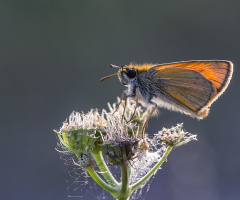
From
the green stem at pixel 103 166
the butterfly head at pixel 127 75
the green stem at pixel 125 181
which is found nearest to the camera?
the green stem at pixel 125 181

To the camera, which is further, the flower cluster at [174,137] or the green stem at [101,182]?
the flower cluster at [174,137]

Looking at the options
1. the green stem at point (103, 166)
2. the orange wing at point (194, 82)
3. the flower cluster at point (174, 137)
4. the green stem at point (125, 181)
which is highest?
the orange wing at point (194, 82)

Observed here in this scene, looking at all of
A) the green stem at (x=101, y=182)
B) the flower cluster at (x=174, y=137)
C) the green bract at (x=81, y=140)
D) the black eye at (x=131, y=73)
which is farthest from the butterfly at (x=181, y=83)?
the green stem at (x=101, y=182)

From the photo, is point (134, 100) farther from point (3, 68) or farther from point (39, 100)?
point (3, 68)

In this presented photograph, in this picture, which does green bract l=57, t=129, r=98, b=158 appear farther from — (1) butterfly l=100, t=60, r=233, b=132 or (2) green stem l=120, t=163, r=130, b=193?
(1) butterfly l=100, t=60, r=233, b=132

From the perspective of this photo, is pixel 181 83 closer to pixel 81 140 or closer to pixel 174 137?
pixel 174 137

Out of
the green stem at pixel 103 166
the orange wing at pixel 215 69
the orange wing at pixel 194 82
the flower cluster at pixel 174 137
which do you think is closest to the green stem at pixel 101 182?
the green stem at pixel 103 166

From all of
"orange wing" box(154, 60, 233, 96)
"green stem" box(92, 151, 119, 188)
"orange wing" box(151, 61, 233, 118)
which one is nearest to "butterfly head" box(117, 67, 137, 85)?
"orange wing" box(151, 61, 233, 118)

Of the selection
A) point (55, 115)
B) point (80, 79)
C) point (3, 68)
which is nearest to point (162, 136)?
point (55, 115)

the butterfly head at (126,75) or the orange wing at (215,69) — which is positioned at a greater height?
the butterfly head at (126,75)

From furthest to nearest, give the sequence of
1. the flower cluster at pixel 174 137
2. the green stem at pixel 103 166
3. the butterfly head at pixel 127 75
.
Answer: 1. the butterfly head at pixel 127 75
2. the flower cluster at pixel 174 137
3. the green stem at pixel 103 166

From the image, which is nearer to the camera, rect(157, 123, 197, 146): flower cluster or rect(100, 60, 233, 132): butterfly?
rect(157, 123, 197, 146): flower cluster

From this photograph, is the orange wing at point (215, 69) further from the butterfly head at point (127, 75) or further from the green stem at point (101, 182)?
the green stem at point (101, 182)
